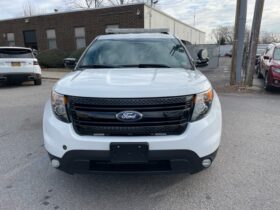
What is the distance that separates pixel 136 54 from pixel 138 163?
192 centimetres

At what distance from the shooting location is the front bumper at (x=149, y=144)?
8.12 ft

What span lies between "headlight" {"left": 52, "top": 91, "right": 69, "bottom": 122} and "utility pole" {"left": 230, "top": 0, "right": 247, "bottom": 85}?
Result: 8826 millimetres

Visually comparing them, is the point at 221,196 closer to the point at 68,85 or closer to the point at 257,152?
the point at 257,152

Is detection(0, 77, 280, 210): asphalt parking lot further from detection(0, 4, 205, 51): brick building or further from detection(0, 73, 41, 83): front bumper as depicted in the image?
detection(0, 4, 205, 51): brick building

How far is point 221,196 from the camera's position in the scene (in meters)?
2.83

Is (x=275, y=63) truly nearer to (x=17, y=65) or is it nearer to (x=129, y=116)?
(x=129, y=116)

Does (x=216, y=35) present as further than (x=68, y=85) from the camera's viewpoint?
Yes

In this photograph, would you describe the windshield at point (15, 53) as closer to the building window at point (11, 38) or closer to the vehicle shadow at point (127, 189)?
the vehicle shadow at point (127, 189)

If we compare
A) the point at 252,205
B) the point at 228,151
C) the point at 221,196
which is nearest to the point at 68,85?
the point at 221,196

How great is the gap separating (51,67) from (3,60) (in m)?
9.35

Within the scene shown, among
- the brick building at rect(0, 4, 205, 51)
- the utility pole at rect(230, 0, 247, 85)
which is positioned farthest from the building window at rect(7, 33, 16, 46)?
the utility pole at rect(230, 0, 247, 85)

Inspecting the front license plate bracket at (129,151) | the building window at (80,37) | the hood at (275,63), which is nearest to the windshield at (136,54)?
the front license plate bracket at (129,151)

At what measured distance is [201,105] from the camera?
8.62 ft

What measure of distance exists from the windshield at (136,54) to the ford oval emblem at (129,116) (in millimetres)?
1279
